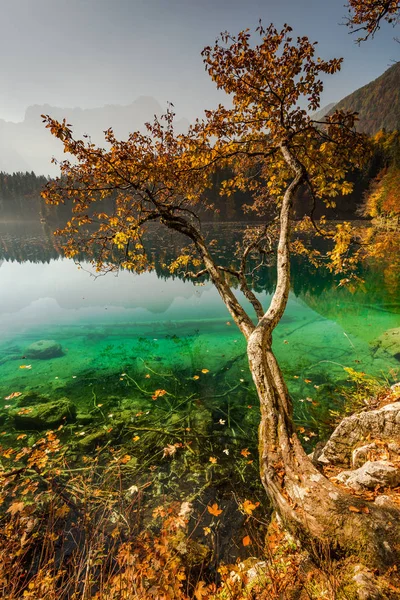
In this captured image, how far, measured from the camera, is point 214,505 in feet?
15.3

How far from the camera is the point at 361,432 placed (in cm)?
437

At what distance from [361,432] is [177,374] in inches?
239

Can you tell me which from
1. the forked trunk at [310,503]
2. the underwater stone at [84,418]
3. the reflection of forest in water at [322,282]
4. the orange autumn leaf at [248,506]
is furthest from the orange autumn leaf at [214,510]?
the reflection of forest in water at [322,282]

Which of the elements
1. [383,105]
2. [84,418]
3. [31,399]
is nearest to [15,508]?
[84,418]

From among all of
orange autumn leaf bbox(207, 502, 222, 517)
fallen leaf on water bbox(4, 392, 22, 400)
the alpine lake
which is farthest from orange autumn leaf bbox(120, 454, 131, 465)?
fallen leaf on water bbox(4, 392, 22, 400)

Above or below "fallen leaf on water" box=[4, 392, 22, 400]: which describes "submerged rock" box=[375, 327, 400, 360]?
below

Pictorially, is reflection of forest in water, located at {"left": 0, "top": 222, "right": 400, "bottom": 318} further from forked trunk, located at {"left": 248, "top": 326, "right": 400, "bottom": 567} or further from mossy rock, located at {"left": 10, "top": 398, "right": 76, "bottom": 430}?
mossy rock, located at {"left": 10, "top": 398, "right": 76, "bottom": 430}

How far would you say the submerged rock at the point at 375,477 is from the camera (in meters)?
3.16

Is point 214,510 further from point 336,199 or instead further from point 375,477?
point 336,199

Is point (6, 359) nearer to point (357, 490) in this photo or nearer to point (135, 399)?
point (135, 399)

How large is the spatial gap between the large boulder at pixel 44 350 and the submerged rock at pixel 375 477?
11408 millimetres

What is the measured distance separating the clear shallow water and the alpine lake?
A: 6 cm

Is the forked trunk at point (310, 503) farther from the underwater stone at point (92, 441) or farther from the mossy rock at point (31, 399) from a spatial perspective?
the mossy rock at point (31, 399)

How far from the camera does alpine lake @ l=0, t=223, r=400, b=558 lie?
5816 millimetres
